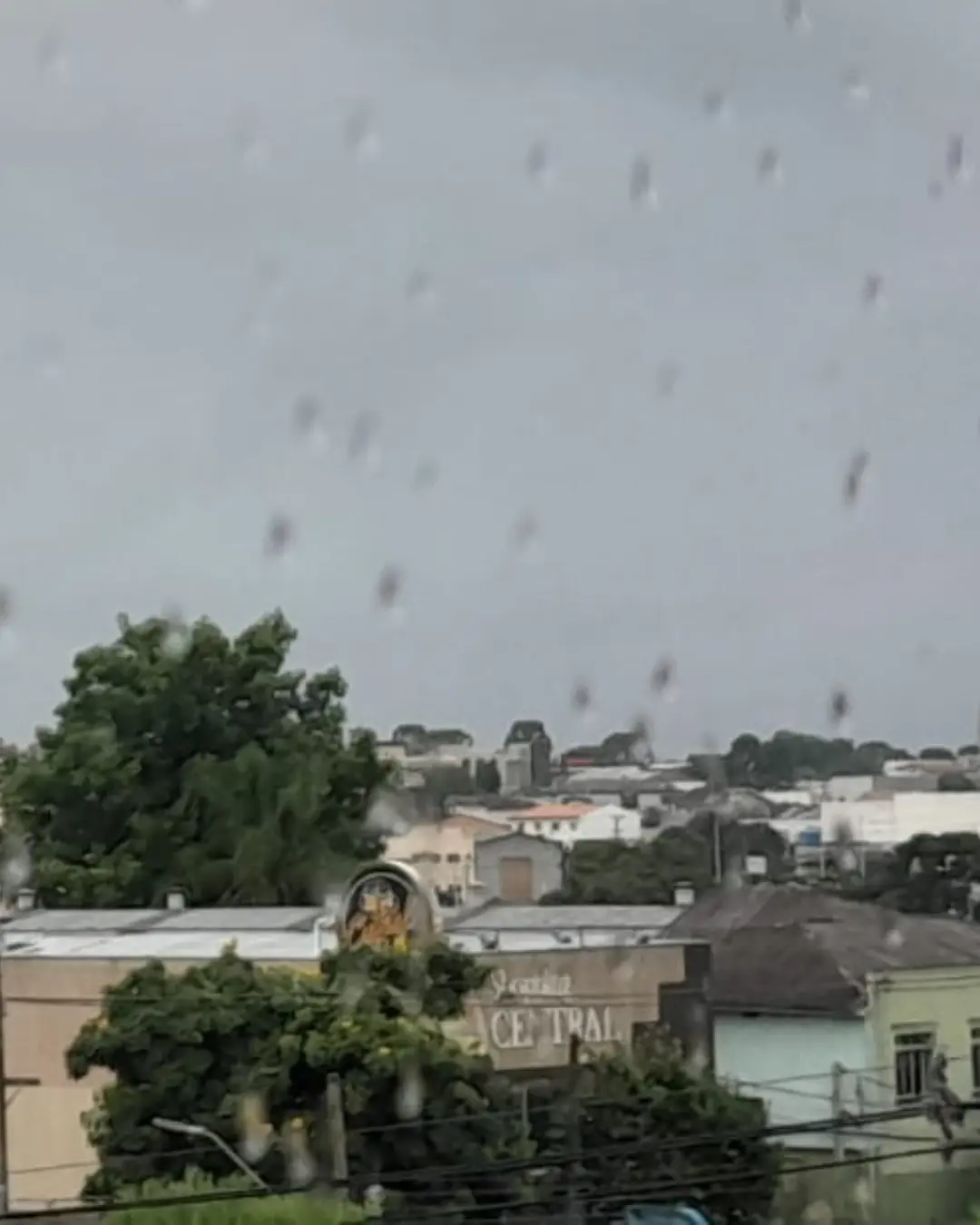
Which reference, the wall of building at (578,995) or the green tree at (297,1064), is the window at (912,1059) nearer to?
the wall of building at (578,995)

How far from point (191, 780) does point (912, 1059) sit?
6971mm

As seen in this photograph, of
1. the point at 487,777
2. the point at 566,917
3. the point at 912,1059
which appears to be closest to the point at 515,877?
the point at 487,777

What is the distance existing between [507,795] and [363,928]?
1.85m

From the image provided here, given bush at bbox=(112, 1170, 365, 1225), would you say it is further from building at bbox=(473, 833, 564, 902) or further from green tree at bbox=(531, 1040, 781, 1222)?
building at bbox=(473, 833, 564, 902)

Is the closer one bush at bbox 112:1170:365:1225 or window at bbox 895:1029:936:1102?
bush at bbox 112:1170:365:1225

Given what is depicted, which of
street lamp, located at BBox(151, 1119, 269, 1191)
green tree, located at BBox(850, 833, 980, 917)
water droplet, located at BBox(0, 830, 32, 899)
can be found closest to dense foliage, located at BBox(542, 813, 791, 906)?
green tree, located at BBox(850, 833, 980, 917)

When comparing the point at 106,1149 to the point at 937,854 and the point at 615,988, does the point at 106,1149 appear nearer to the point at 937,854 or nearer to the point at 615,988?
the point at 615,988

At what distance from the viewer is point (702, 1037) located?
10172mm

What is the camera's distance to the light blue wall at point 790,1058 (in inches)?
352

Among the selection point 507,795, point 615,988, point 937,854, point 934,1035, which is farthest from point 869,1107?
point 507,795

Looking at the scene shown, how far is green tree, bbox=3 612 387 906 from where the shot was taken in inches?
560

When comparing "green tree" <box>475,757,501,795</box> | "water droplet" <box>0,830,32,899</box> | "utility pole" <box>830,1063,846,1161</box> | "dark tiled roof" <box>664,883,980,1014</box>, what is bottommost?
"utility pole" <box>830,1063,846,1161</box>

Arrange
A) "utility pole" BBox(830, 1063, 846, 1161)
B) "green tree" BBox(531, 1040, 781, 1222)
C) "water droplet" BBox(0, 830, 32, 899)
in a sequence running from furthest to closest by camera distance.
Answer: "water droplet" BBox(0, 830, 32, 899)
"utility pole" BBox(830, 1063, 846, 1161)
"green tree" BBox(531, 1040, 781, 1222)

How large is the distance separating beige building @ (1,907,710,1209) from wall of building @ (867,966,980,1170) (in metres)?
1.06
